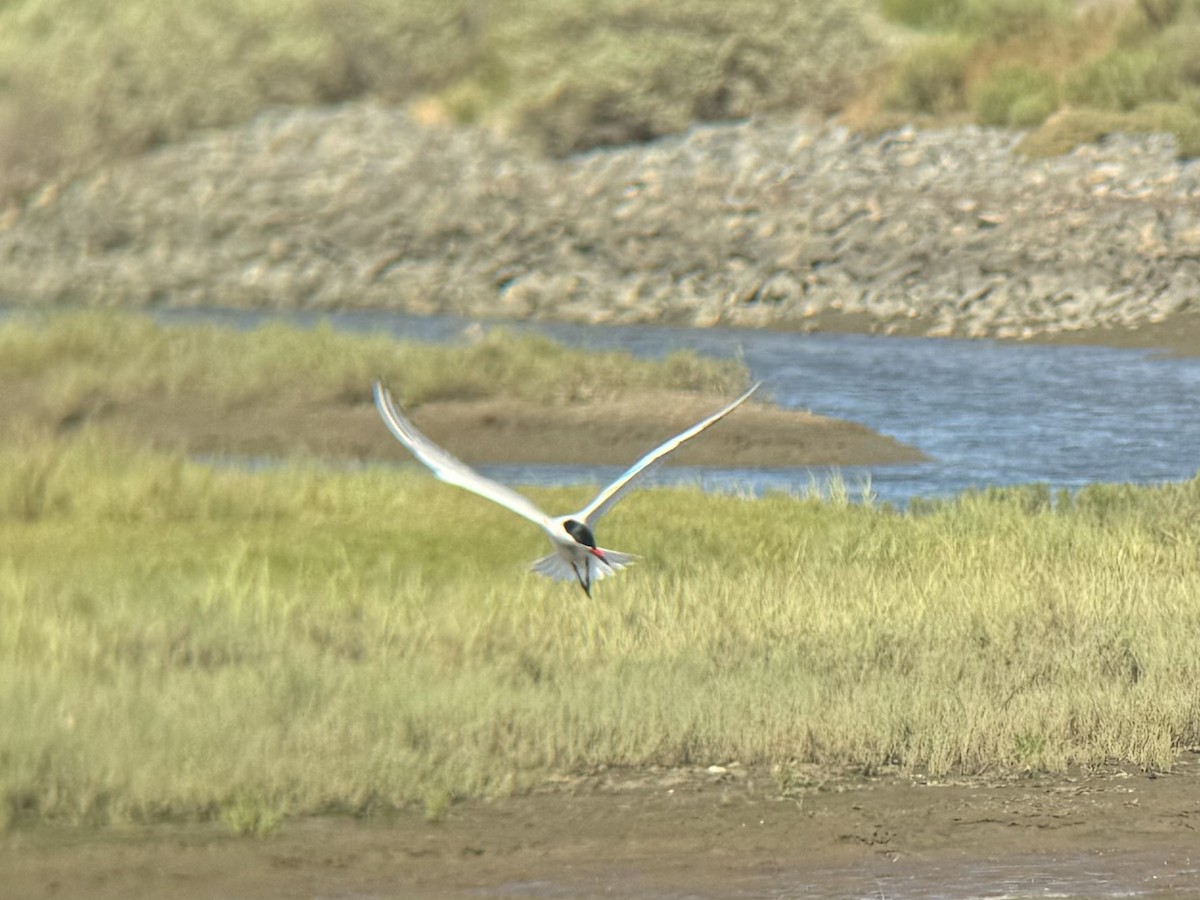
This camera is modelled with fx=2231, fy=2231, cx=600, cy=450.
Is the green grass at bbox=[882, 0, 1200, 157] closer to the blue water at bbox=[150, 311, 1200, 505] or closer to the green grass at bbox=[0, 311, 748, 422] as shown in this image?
the blue water at bbox=[150, 311, 1200, 505]

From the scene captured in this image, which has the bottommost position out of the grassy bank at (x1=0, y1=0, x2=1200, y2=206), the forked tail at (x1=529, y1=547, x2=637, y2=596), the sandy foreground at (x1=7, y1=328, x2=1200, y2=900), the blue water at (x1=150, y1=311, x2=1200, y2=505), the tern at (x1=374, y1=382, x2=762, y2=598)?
the blue water at (x1=150, y1=311, x2=1200, y2=505)

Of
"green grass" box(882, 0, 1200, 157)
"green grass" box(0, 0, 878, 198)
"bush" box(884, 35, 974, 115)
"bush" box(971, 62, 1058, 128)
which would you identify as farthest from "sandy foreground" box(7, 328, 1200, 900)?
"green grass" box(0, 0, 878, 198)

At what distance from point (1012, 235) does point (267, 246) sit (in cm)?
1203

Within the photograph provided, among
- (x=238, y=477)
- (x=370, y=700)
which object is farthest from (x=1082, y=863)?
(x=238, y=477)

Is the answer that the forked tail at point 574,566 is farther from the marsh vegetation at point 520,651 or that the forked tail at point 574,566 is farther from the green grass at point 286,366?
the green grass at point 286,366

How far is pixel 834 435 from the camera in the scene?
70.2 feet

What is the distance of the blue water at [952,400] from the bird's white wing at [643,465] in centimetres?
775

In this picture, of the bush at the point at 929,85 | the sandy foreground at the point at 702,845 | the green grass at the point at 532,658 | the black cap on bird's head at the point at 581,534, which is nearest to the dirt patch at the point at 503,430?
the green grass at the point at 532,658

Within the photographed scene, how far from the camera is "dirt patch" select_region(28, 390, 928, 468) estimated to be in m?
20.4

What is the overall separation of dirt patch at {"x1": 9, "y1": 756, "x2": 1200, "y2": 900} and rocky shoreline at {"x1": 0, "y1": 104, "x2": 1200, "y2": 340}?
73.5 feet

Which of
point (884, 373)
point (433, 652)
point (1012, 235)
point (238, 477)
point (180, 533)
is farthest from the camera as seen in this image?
point (1012, 235)

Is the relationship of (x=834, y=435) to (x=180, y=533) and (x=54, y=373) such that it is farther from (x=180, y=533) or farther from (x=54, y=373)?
(x=180, y=533)

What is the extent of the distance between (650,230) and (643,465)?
86.4 feet

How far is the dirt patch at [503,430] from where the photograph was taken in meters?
20.4
